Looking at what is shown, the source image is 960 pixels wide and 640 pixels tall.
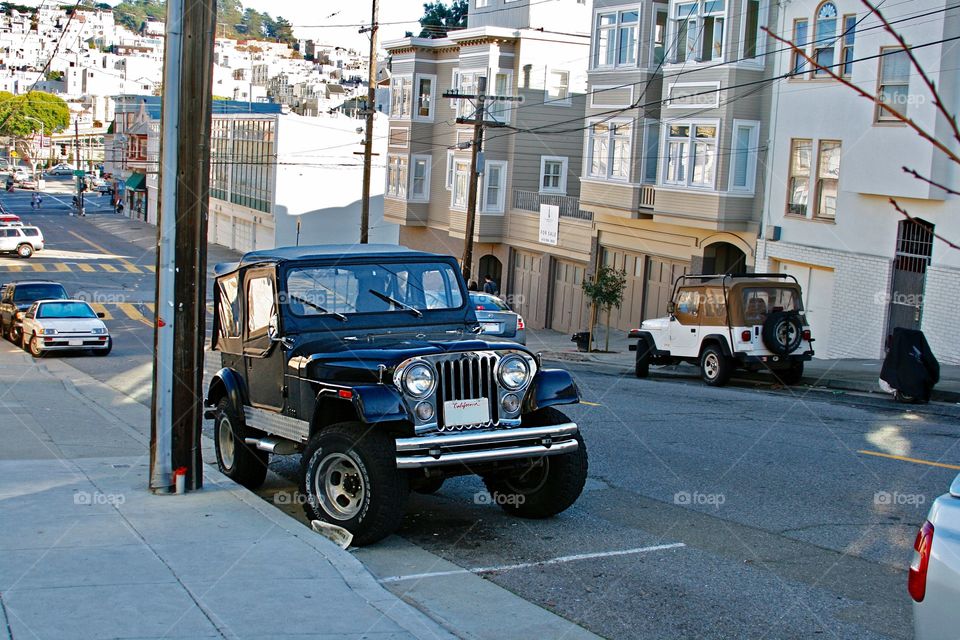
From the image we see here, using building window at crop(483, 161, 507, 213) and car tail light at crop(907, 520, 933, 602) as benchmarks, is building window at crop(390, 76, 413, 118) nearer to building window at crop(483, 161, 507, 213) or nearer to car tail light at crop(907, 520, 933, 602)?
building window at crop(483, 161, 507, 213)

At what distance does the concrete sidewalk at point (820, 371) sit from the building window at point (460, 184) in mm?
10985

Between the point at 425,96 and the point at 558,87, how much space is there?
7.04 m

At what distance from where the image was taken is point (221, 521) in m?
8.99

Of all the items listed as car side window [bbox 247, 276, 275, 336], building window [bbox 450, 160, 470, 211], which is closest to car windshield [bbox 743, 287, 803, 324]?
car side window [bbox 247, 276, 275, 336]

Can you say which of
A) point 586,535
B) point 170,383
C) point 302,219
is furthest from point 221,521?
point 302,219

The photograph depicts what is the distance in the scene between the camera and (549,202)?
41438 millimetres

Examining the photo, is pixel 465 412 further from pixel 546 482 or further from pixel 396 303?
pixel 396 303

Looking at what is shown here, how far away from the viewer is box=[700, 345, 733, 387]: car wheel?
21.3 m

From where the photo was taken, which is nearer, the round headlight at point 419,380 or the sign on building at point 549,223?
the round headlight at point 419,380

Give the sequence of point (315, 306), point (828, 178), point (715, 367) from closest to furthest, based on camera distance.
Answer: point (315, 306) < point (715, 367) < point (828, 178)

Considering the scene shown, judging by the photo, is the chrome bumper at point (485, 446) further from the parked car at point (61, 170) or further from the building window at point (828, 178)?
the parked car at point (61, 170)

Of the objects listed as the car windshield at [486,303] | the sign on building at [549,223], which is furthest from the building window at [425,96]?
the car windshield at [486,303]

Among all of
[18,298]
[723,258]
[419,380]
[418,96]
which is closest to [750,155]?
[723,258]

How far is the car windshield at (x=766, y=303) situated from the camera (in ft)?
68.7
